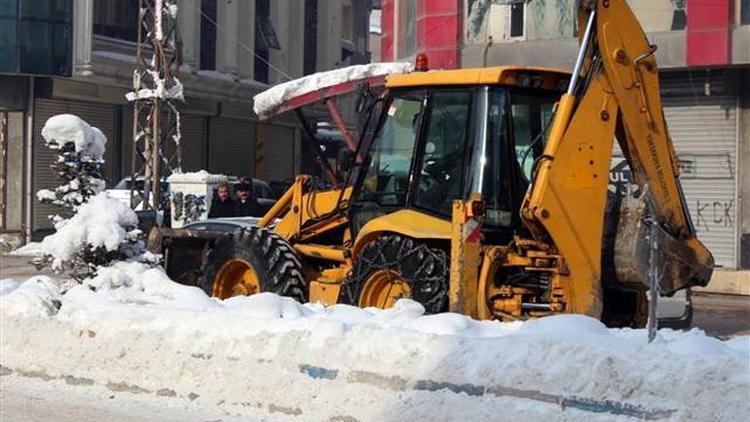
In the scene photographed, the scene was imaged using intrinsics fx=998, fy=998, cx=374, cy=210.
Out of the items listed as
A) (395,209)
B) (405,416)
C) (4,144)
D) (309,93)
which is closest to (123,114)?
(4,144)

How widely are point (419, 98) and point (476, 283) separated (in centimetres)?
176

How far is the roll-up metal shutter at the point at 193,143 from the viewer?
33531 mm

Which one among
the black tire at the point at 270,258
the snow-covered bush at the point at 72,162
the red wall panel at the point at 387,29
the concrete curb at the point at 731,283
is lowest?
the concrete curb at the point at 731,283

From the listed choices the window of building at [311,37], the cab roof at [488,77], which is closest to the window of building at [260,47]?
the window of building at [311,37]

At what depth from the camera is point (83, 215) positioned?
29.1ft

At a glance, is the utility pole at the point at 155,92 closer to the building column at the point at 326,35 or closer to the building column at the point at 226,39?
the building column at the point at 226,39

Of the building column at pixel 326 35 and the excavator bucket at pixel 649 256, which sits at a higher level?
Answer: the building column at pixel 326 35

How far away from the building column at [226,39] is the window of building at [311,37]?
693 cm

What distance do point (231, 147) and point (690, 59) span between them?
2193 centimetres

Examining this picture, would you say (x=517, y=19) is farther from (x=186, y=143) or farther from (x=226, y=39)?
(x=226, y=39)

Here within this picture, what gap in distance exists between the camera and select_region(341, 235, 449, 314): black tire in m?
7.78

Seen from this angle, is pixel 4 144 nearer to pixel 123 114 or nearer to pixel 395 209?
pixel 123 114

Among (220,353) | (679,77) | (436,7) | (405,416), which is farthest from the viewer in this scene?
(436,7)

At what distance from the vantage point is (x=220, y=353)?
698cm
